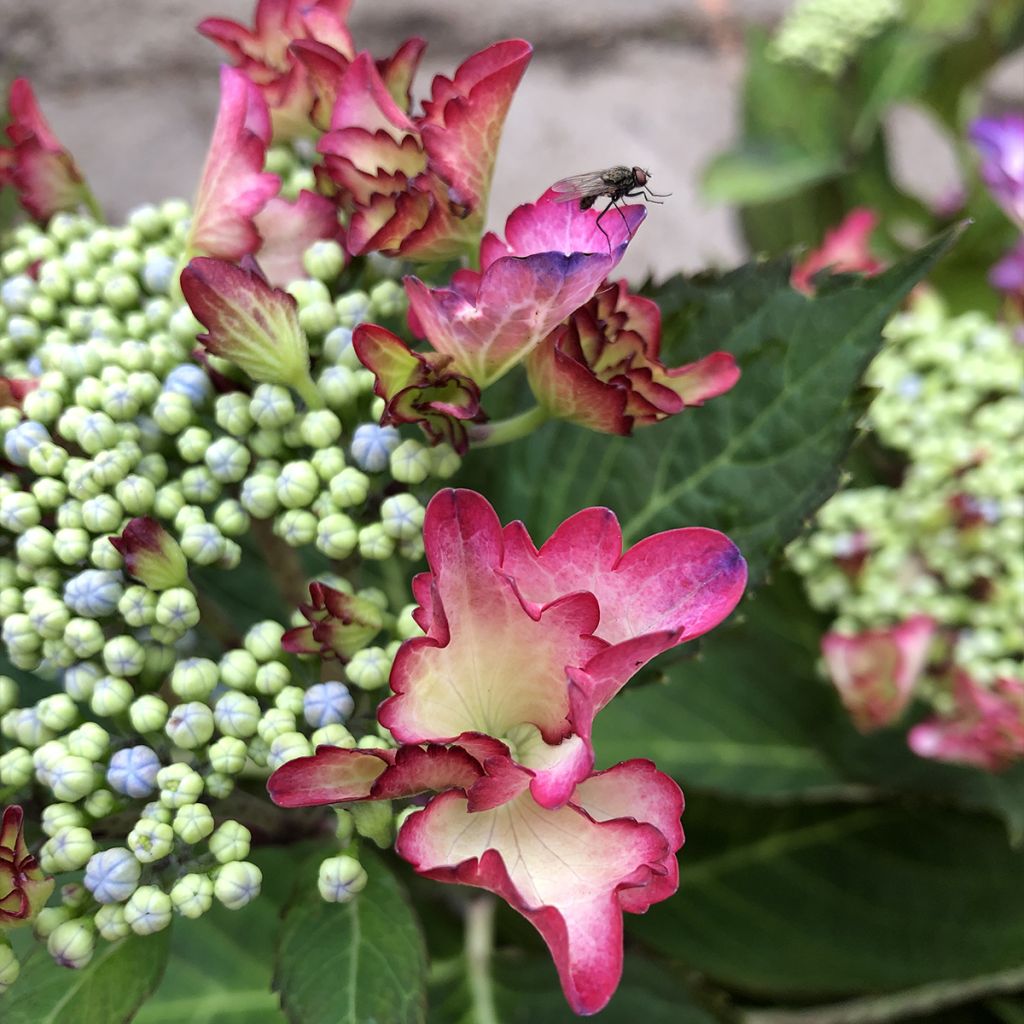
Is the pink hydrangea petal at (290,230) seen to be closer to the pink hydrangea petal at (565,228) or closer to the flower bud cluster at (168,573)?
the flower bud cluster at (168,573)

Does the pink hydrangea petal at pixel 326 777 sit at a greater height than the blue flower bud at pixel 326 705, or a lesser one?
greater

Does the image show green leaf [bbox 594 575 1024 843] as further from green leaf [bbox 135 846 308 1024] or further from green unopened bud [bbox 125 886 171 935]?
green unopened bud [bbox 125 886 171 935]

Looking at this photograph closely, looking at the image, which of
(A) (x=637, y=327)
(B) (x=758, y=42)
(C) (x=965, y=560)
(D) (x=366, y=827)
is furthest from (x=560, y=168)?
(D) (x=366, y=827)

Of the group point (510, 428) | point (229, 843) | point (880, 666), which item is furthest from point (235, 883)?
point (880, 666)

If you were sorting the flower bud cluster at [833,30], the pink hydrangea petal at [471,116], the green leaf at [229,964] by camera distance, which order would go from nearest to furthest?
1. the pink hydrangea petal at [471,116]
2. the green leaf at [229,964]
3. the flower bud cluster at [833,30]

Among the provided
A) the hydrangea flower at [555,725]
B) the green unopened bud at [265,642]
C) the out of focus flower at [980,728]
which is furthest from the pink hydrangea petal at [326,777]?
the out of focus flower at [980,728]
